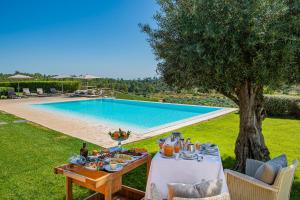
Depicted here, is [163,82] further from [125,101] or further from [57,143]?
[125,101]

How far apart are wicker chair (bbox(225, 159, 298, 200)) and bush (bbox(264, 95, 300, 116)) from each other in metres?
12.1

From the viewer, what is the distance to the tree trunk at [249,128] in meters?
5.46

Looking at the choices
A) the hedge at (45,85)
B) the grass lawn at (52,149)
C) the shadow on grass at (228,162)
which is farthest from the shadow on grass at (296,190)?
the hedge at (45,85)

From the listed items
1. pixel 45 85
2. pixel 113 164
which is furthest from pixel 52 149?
pixel 45 85

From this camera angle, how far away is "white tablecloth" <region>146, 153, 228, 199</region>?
12.3 ft

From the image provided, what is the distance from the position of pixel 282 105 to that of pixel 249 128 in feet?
34.6

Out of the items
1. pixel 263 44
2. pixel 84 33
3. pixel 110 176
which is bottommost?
pixel 110 176

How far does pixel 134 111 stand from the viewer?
1928 centimetres

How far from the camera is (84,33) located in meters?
31.8

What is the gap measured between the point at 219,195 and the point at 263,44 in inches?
113

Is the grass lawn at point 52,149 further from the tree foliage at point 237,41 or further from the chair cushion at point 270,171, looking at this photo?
the tree foliage at point 237,41

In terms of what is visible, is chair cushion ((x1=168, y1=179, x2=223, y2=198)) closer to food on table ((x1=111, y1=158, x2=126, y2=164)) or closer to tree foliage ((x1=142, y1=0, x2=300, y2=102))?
food on table ((x1=111, y1=158, x2=126, y2=164))

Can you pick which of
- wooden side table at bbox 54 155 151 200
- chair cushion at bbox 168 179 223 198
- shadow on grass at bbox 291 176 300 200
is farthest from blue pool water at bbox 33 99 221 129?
chair cushion at bbox 168 179 223 198

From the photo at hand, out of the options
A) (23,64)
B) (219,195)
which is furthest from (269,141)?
(23,64)
